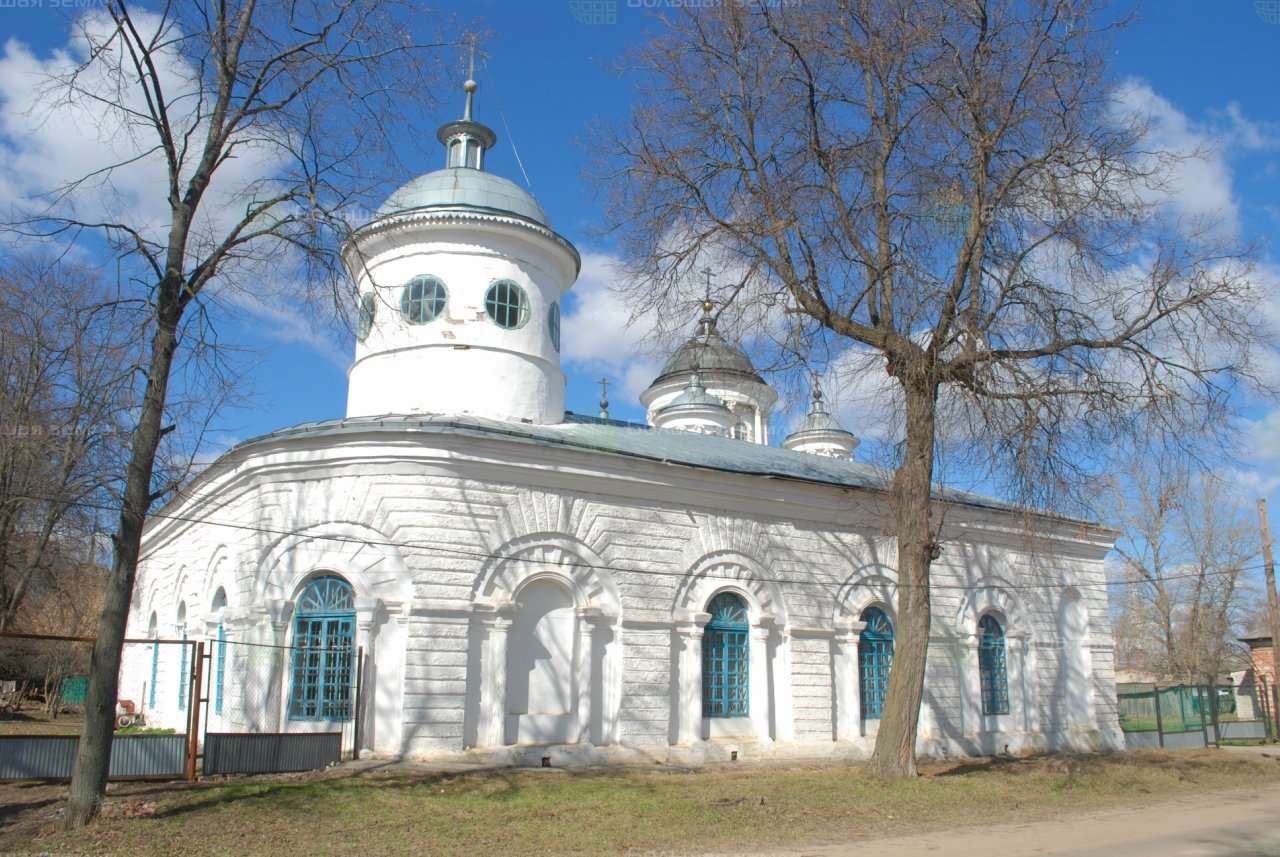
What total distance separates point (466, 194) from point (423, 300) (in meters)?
2.21

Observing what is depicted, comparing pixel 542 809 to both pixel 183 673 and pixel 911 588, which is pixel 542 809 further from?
pixel 183 673

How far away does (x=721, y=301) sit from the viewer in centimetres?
1547

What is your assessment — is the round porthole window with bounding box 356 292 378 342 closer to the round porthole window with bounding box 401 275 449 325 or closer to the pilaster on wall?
the round porthole window with bounding box 401 275 449 325

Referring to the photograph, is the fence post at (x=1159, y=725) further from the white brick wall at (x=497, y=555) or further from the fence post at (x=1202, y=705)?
the white brick wall at (x=497, y=555)

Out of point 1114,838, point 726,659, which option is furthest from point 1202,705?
point 1114,838

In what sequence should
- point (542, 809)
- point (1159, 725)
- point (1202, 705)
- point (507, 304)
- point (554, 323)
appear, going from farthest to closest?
point (1202, 705) < point (1159, 725) < point (554, 323) < point (507, 304) < point (542, 809)

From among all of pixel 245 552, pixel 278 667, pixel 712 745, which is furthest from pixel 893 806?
pixel 245 552

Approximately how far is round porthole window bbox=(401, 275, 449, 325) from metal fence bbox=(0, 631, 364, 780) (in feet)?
20.2

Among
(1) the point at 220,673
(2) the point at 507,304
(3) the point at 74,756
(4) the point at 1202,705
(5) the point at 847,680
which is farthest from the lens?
(4) the point at 1202,705

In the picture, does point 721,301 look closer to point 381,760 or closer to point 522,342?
point 522,342

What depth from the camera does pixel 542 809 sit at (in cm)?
1113

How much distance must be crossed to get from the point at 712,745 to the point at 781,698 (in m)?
1.73

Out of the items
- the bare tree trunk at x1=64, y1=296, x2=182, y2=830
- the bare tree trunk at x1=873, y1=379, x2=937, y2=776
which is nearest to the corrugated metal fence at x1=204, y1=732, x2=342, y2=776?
the bare tree trunk at x1=64, y1=296, x2=182, y2=830

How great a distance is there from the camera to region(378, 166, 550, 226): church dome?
739 inches
